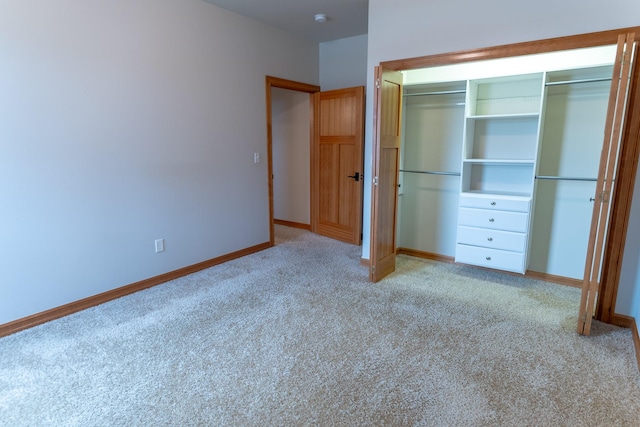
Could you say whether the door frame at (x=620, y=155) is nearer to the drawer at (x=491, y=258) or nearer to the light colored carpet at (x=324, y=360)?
the light colored carpet at (x=324, y=360)

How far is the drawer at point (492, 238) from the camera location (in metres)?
3.18

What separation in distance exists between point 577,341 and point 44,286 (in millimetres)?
3807

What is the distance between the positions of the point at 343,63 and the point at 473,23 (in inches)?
85.9

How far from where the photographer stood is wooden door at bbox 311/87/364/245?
4.52 metres

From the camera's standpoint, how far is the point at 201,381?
1.99 meters

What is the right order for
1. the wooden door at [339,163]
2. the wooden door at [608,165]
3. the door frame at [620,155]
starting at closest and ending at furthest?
the wooden door at [608,165]
the door frame at [620,155]
the wooden door at [339,163]

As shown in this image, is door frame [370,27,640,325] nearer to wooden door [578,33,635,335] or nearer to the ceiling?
wooden door [578,33,635,335]

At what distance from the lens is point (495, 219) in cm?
327

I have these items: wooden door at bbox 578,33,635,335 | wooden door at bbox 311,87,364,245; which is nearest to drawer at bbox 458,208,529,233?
wooden door at bbox 578,33,635,335

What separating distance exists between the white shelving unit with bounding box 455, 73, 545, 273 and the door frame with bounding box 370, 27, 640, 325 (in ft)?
1.89

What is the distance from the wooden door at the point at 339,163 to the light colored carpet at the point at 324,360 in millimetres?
1646

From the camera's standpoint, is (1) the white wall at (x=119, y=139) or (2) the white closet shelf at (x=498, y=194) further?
(2) the white closet shelf at (x=498, y=194)

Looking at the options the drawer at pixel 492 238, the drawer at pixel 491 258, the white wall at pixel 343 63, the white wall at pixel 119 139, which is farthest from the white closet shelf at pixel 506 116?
the white wall at pixel 119 139

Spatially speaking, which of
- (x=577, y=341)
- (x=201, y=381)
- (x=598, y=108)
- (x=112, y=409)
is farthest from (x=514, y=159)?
(x=112, y=409)
